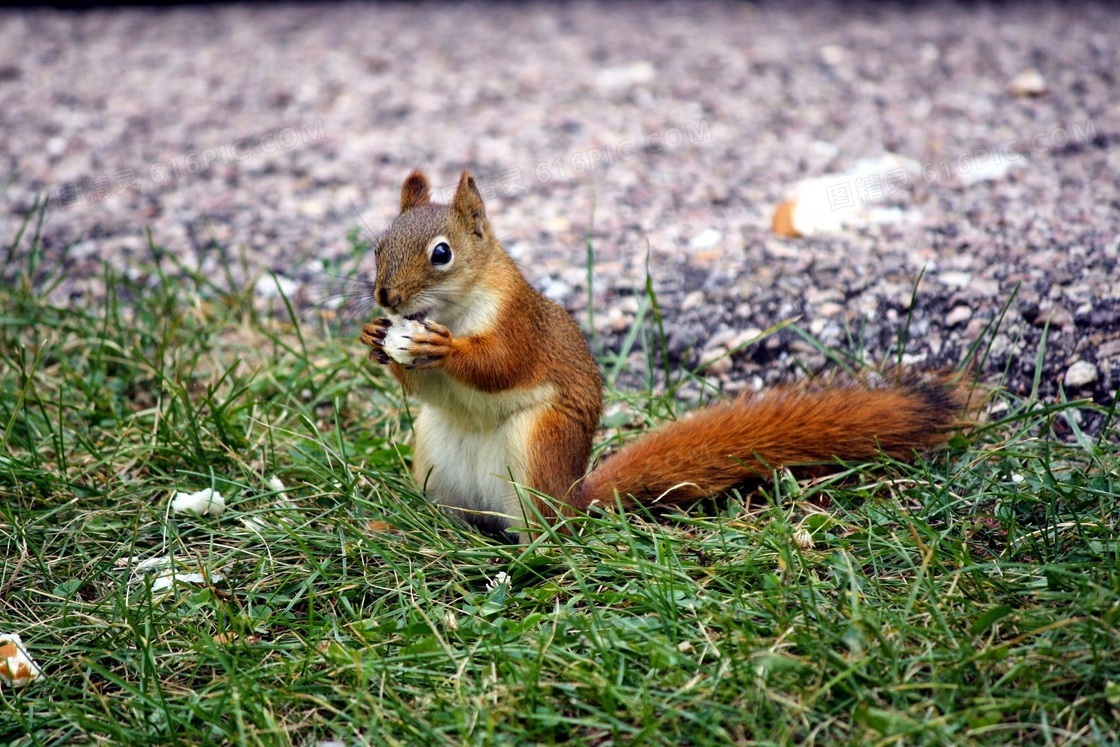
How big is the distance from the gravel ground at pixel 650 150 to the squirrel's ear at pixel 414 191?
875 millimetres

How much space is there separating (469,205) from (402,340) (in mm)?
429

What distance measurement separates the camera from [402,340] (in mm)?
2258

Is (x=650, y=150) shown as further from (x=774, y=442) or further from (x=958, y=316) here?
(x=774, y=442)

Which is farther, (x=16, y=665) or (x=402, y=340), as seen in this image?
(x=402, y=340)

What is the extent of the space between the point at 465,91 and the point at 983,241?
2672 millimetres

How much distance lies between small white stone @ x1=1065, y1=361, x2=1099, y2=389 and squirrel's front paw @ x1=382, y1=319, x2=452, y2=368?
5.35 feet

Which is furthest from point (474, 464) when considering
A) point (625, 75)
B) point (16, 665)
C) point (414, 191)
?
point (625, 75)

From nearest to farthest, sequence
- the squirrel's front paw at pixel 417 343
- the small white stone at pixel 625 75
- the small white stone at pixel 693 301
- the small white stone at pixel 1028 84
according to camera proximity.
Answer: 1. the squirrel's front paw at pixel 417 343
2. the small white stone at pixel 693 301
3. the small white stone at pixel 1028 84
4. the small white stone at pixel 625 75

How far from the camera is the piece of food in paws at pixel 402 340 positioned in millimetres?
2260

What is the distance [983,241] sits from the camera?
3.46m

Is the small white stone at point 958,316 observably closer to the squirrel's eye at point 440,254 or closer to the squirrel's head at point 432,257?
the squirrel's head at point 432,257

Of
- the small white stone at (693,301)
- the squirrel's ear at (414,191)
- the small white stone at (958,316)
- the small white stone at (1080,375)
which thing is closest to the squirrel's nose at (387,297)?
the squirrel's ear at (414,191)

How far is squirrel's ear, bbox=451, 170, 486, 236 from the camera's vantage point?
8.18 feet

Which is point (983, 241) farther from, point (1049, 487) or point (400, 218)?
point (400, 218)
